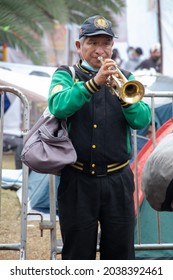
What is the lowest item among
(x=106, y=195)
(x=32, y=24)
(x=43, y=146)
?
(x=106, y=195)

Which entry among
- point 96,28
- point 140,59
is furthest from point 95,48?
point 140,59

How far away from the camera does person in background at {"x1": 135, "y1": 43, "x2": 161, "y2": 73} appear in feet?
57.2

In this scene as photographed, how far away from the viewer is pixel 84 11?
1488 centimetres

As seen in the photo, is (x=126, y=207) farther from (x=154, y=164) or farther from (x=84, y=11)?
(x=84, y=11)

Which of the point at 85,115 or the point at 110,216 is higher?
the point at 85,115

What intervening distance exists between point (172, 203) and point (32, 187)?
19.8 feet

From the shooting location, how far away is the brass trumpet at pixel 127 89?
3.82 meters

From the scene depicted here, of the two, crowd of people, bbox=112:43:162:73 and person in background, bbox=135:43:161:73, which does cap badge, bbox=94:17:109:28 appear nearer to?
crowd of people, bbox=112:43:162:73

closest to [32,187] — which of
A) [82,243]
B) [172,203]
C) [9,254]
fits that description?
[9,254]

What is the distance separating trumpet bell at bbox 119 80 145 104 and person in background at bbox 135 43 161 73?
44.7 feet

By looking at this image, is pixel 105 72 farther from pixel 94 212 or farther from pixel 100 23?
pixel 94 212

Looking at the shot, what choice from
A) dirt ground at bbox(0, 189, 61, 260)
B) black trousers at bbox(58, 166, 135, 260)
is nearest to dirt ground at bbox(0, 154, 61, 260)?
dirt ground at bbox(0, 189, 61, 260)

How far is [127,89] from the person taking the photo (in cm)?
387

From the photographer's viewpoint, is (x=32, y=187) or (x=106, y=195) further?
(x=32, y=187)
